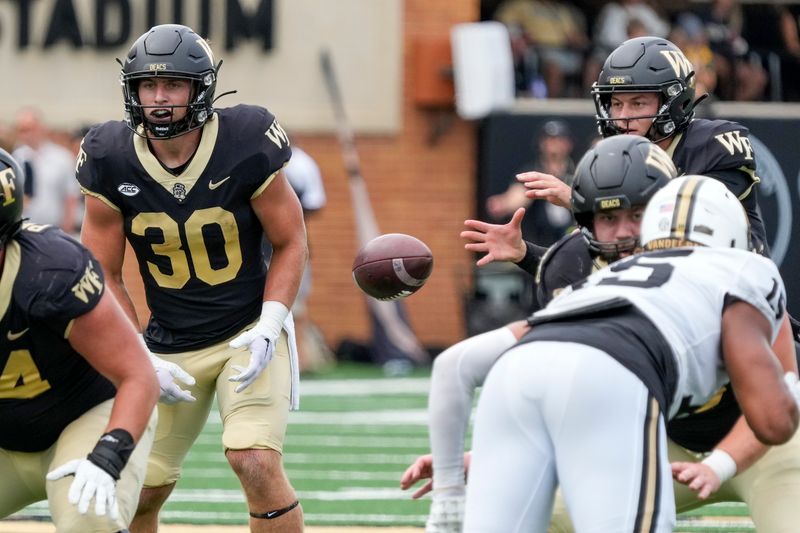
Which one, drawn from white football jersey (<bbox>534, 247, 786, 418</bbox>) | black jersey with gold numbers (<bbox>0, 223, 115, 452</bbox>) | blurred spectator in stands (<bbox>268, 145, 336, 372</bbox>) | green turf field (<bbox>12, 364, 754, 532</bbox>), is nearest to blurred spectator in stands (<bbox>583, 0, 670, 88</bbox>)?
blurred spectator in stands (<bbox>268, 145, 336, 372</bbox>)

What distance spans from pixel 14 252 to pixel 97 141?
1.25m

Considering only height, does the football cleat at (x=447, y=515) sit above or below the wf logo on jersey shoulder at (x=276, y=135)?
below

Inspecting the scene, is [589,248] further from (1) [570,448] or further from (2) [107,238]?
(2) [107,238]

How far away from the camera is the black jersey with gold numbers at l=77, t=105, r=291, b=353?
5117 millimetres

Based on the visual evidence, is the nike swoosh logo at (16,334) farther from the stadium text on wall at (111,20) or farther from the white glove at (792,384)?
the stadium text on wall at (111,20)

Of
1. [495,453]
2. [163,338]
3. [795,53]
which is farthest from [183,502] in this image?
[795,53]

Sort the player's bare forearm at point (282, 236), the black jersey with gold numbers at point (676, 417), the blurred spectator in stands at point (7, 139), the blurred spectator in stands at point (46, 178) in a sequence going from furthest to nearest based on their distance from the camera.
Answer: the blurred spectator in stands at point (46, 178)
the blurred spectator in stands at point (7, 139)
the player's bare forearm at point (282, 236)
the black jersey with gold numbers at point (676, 417)

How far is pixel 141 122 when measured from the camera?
510 cm

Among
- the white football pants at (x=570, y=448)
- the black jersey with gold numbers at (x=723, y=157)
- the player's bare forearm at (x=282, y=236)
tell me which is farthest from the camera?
the player's bare forearm at (x=282, y=236)

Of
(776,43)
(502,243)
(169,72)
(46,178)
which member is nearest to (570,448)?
(502,243)

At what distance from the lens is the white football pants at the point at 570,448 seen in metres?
3.48

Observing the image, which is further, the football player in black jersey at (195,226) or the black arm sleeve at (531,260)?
the football player in black jersey at (195,226)

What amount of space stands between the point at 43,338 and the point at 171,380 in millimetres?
796

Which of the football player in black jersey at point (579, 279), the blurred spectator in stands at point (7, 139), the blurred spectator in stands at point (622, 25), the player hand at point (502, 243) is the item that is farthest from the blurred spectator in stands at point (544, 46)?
the football player in black jersey at point (579, 279)
